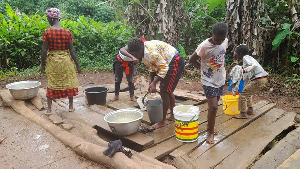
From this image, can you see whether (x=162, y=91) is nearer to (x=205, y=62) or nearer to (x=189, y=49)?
(x=205, y=62)

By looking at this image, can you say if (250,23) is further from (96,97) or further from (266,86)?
(96,97)

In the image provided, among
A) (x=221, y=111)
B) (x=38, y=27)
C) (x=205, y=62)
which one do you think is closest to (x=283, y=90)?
(x=221, y=111)

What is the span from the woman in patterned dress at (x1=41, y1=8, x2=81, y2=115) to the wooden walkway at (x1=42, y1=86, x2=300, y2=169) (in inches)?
20.8

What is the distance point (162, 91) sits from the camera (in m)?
3.47

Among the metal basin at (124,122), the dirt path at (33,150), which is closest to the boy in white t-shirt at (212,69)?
the metal basin at (124,122)

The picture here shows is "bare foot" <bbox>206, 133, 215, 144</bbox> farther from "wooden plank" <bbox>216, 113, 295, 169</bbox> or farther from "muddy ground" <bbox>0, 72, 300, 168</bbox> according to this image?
"muddy ground" <bbox>0, 72, 300, 168</bbox>

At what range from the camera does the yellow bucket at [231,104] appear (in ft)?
13.0

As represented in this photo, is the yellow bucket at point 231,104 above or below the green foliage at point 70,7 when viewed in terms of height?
below

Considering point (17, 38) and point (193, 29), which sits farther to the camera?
point (193, 29)

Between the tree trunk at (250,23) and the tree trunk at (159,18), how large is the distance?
171cm

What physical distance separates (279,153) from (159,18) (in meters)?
5.62

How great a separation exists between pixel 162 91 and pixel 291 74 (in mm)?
4507

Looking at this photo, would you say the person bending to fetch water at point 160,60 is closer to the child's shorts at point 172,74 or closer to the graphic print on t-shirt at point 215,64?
the child's shorts at point 172,74

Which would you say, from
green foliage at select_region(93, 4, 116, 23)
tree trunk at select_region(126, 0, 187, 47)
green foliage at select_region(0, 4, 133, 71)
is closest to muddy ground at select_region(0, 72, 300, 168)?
green foliage at select_region(0, 4, 133, 71)
